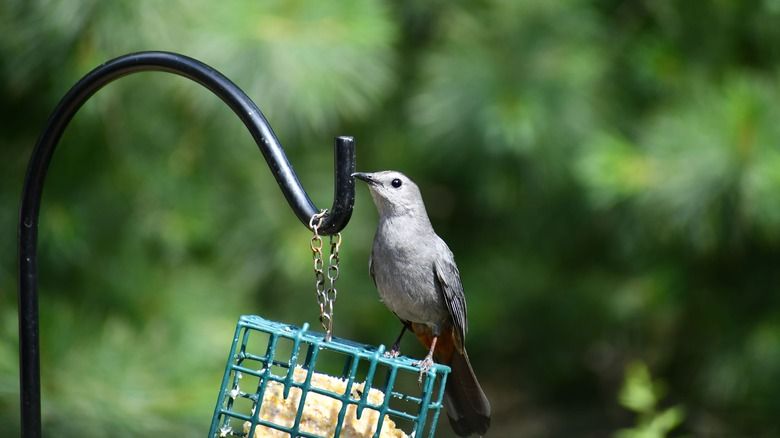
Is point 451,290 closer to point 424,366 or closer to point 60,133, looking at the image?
point 424,366

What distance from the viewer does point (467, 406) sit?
360 cm

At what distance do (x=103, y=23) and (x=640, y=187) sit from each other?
9.74 ft

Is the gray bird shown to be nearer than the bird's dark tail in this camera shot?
Yes

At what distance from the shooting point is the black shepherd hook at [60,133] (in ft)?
8.22

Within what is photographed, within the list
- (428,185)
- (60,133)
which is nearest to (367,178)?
(60,133)

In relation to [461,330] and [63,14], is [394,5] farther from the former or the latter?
[461,330]

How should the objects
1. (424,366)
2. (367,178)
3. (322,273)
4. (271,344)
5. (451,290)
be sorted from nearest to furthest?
(322,273) → (271,344) → (424,366) → (367,178) → (451,290)

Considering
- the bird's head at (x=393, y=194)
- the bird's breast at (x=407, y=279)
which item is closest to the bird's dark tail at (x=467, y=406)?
the bird's breast at (x=407, y=279)

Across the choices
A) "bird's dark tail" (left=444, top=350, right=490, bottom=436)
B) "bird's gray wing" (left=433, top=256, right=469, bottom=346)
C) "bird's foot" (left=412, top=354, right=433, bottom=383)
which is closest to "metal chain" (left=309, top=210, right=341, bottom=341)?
"bird's foot" (left=412, top=354, right=433, bottom=383)

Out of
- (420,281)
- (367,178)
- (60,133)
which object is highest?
(367,178)

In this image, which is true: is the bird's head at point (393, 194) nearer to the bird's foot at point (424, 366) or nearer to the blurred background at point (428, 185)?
the bird's foot at point (424, 366)

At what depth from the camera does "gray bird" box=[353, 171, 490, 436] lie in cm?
345

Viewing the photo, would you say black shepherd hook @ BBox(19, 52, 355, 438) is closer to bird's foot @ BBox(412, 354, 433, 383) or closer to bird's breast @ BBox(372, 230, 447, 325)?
bird's foot @ BBox(412, 354, 433, 383)

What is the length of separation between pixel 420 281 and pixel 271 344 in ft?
2.60
